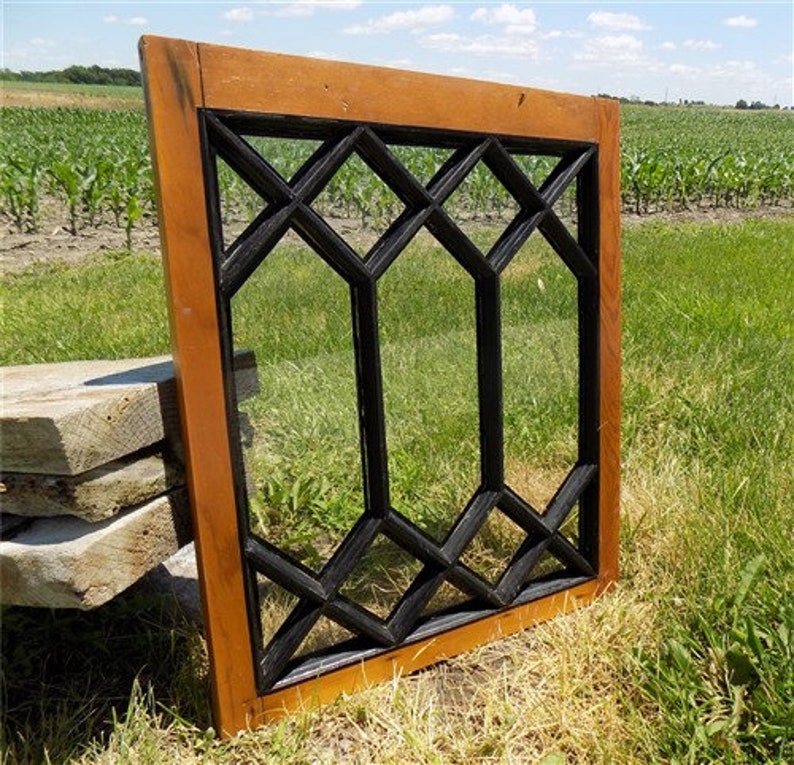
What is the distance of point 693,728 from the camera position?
128 cm

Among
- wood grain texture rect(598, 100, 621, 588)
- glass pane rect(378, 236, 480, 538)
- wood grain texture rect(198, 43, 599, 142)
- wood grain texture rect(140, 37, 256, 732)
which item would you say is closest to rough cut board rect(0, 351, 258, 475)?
wood grain texture rect(140, 37, 256, 732)

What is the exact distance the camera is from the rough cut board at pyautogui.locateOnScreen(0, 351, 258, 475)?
1168mm

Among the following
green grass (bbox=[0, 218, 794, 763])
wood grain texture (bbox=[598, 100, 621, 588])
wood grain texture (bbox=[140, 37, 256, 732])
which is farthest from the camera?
wood grain texture (bbox=[598, 100, 621, 588])

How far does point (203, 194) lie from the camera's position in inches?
46.1

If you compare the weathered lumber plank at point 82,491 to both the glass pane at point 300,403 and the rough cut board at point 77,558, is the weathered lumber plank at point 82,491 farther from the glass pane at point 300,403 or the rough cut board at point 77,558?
the glass pane at point 300,403

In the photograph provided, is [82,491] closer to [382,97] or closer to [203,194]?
[203,194]

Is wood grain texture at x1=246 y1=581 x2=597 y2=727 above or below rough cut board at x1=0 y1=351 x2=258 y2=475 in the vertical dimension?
below

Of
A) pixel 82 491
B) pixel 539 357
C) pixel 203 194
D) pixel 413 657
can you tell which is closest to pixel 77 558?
pixel 82 491

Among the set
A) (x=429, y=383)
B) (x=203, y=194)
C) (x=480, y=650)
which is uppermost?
(x=203, y=194)

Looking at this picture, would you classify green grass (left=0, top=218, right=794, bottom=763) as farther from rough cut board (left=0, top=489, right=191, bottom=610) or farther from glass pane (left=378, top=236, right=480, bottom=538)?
rough cut board (left=0, top=489, right=191, bottom=610)

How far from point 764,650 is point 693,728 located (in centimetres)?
21

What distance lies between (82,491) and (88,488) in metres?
0.01

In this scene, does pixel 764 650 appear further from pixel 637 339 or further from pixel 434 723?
pixel 637 339

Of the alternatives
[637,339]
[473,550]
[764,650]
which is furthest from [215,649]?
[637,339]
